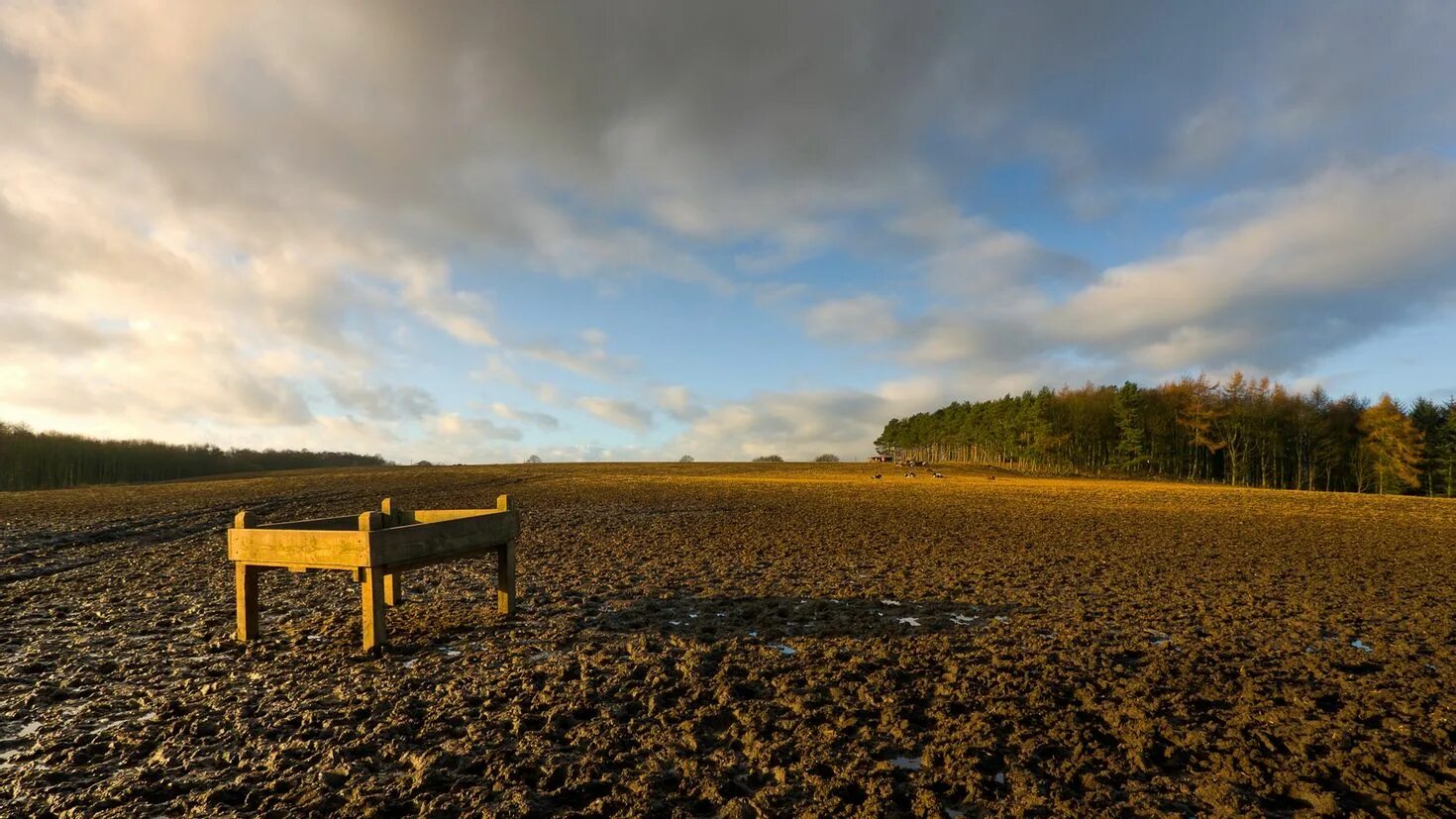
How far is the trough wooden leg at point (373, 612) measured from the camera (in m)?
6.87

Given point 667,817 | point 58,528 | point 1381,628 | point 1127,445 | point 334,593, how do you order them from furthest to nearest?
point 1127,445, point 58,528, point 334,593, point 1381,628, point 667,817

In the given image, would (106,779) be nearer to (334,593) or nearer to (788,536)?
(334,593)

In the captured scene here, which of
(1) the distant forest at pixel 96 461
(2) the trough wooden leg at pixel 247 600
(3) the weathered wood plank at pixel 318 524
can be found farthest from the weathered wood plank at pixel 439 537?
(1) the distant forest at pixel 96 461

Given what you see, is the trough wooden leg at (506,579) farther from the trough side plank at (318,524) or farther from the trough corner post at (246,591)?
the trough corner post at (246,591)

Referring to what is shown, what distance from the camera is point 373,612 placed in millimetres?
7004

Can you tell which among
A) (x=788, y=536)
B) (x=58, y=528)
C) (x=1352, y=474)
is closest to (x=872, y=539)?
(x=788, y=536)

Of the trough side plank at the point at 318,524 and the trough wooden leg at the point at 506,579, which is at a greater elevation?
the trough side plank at the point at 318,524

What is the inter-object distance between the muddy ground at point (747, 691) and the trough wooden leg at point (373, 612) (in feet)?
0.63

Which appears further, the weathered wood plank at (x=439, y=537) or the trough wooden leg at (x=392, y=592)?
the trough wooden leg at (x=392, y=592)

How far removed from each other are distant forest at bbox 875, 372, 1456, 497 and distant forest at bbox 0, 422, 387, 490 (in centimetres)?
11010

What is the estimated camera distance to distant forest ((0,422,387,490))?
7144cm

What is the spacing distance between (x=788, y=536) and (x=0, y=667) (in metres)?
13.9

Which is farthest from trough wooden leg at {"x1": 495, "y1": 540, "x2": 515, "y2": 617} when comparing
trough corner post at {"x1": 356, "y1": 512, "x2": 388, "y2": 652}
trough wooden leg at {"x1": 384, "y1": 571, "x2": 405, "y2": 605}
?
trough corner post at {"x1": 356, "y1": 512, "x2": 388, "y2": 652}

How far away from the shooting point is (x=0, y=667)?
6.70 metres
